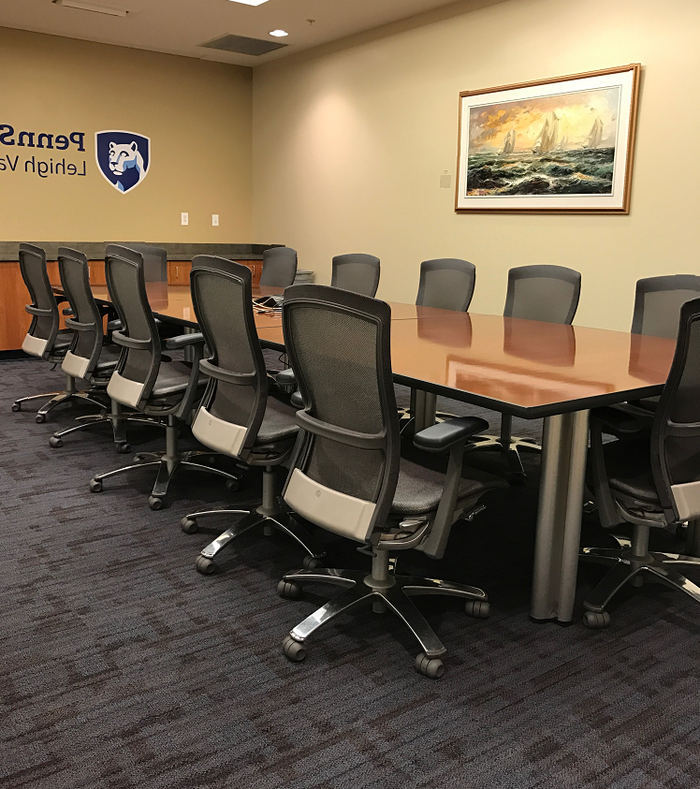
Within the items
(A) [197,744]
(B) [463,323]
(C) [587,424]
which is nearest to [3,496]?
(A) [197,744]

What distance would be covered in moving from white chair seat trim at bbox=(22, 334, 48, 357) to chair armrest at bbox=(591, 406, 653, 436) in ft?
10.9

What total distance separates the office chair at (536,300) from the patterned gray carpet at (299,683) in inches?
45.7

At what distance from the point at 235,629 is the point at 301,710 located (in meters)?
0.45

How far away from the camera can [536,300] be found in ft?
13.9

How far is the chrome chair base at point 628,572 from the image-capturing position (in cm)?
235

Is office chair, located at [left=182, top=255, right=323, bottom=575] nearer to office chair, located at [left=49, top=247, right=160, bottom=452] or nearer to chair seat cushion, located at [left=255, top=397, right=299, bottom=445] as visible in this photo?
chair seat cushion, located at [left=255, top=397, right=299, bottom=445]

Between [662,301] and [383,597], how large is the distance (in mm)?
2093

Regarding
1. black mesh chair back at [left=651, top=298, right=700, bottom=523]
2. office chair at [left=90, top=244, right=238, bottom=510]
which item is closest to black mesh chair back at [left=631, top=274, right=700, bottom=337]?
black mesh chair back at [left=651, top=298, right=700, bottom=523]

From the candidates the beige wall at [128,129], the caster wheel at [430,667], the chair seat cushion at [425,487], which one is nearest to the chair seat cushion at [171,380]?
the chair seat cushion at [425,487]

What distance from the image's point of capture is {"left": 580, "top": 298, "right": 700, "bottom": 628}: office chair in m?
2.13

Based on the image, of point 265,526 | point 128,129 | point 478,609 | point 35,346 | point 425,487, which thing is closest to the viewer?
point 425,487

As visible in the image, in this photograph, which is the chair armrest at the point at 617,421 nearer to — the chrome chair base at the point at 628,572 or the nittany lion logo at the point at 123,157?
the chrome chair base at the point at 628,572

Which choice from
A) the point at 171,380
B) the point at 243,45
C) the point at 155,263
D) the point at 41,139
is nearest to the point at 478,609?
the point at 171,380

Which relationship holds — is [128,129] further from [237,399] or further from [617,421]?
[617,421]
